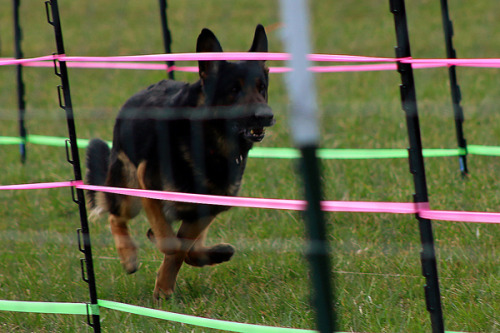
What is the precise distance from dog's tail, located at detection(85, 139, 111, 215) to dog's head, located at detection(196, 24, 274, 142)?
116cm

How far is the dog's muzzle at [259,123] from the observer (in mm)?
3463

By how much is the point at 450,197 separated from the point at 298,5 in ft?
11.5

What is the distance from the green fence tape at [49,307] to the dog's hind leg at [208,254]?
0.84 meters

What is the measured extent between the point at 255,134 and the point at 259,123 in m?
0.07

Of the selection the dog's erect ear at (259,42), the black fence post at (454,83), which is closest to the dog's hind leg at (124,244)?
the dog's erect ear at (259,42)

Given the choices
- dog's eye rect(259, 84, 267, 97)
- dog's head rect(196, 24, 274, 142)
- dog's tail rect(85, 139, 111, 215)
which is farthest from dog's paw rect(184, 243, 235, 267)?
dog's tail rect(85, 139, 111, 215)

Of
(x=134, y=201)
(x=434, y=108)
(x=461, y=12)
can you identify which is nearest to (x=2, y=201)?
(x=134, y=201)

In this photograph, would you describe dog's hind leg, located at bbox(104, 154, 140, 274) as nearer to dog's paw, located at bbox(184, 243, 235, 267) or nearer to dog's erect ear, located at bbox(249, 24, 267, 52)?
dog's paw, located at bbox(184, 243, 235, 267)

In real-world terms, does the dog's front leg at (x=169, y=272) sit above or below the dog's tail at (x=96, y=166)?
below

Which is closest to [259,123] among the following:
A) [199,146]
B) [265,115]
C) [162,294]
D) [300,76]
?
[265,115]

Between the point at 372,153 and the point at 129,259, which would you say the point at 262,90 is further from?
the point at 372,153

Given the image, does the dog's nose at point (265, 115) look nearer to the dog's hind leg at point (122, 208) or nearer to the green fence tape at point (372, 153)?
the dog's hind leg at point (122, 208)

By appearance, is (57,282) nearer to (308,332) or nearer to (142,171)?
(142,171)

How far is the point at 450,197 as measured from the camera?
4.64m
